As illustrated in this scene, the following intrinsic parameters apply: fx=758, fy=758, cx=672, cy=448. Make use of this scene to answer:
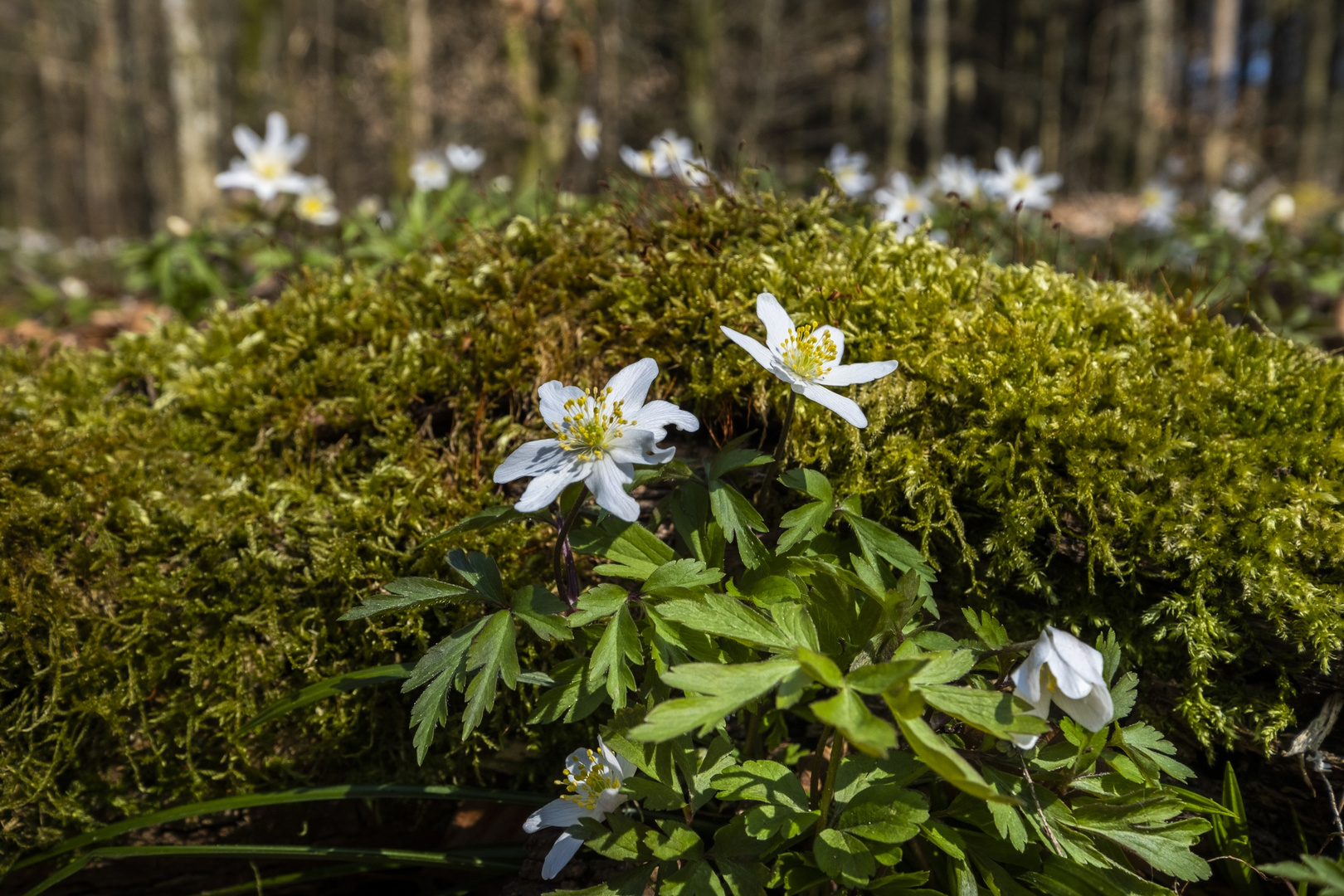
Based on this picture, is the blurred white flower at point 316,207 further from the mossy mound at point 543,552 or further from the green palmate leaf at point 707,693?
the green palmate leaf at point 707,693

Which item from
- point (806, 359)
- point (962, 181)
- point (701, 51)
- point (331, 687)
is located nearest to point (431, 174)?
point (962, 181)

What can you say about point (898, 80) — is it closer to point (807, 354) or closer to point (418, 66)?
point (418, 66)

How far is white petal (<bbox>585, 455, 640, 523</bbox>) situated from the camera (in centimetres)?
132

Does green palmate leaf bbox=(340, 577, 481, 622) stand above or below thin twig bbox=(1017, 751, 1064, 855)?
above

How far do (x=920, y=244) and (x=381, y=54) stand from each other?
13452mm

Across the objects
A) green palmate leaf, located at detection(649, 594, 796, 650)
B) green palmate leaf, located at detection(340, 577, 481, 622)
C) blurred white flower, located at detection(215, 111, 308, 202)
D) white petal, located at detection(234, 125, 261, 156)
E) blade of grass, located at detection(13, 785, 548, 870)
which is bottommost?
blade of grass, located at detection(13, 785, 548, 870)

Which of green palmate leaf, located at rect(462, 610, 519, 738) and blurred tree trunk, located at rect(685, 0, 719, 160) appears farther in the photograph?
blurred tree trunk, located at rect(685, 0, 719, 160)

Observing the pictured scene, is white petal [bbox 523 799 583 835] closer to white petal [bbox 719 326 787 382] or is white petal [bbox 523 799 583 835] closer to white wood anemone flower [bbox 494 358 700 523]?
white wood anemone flower [bbox 494 358 700 523]

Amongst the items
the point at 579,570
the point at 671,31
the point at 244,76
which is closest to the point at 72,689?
the point at 579,570

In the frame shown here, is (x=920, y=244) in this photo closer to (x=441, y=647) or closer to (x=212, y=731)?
(x=441, y=647)

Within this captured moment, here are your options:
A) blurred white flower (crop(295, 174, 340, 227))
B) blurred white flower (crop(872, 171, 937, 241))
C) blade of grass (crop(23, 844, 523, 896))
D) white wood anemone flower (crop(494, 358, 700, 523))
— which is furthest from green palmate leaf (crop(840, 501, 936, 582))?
blurred white flower (crop(295, 174, 340, 227))

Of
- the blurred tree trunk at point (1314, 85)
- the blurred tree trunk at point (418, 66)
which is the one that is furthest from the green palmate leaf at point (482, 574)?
the blurred tree trunk at point (1314, 85)

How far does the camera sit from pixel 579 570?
6.33 ft

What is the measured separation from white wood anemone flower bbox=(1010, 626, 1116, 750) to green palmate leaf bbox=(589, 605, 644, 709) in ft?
2.13
